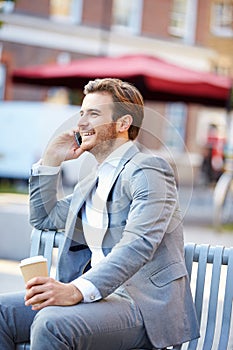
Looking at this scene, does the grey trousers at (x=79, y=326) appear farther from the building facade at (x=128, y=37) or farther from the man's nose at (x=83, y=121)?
the building facade at (x=128, y=37)

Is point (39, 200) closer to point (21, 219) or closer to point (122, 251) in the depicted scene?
point (122, 251)

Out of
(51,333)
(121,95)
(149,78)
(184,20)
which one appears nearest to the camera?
(51,333)

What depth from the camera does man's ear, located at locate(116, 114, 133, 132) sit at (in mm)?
3246

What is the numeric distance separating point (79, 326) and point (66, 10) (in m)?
23.7

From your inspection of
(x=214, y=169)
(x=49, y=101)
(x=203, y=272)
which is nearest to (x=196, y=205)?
(x=214, y=169)

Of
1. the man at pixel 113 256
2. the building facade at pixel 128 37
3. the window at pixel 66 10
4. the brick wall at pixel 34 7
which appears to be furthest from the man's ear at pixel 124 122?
the window at pixel 66 10

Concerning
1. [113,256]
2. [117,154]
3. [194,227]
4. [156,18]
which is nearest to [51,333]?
[113,256]

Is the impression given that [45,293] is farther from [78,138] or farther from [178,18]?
[178,18]

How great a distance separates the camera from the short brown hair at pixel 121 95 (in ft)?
10.5

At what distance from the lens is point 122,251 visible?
303cm

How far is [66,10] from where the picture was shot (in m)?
26.0

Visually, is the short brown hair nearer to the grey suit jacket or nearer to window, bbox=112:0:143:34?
the grey suit jacket

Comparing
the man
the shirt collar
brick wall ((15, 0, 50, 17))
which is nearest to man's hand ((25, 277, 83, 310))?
the man

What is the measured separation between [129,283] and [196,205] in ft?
42.0
